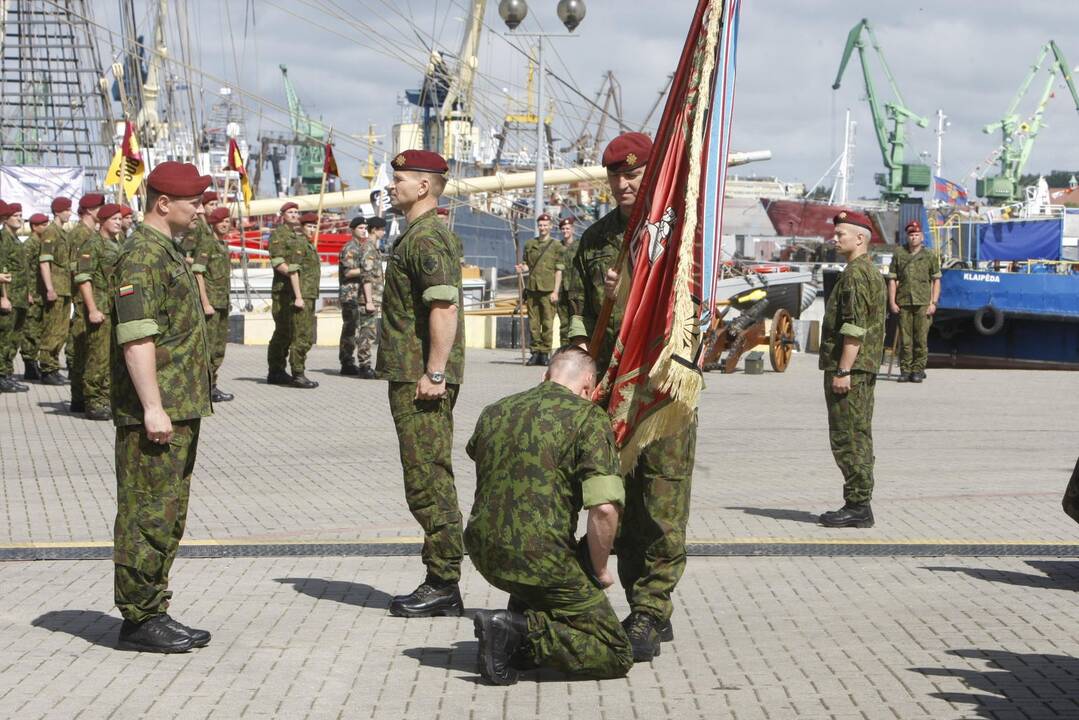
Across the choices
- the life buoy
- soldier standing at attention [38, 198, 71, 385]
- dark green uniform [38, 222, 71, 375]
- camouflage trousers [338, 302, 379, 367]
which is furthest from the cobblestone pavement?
the life buoy

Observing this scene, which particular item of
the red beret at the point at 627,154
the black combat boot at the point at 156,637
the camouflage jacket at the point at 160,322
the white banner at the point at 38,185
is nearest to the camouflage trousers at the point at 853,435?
the red beret at the point at 627,154

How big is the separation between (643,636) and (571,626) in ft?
1.40

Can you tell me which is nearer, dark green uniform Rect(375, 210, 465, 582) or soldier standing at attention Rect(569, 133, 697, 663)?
soldier standing at attention Rect(569, 133, 697, 663)

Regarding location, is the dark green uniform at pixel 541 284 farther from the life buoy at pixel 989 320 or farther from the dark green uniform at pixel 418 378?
the dark green uniform at pixel 418 378

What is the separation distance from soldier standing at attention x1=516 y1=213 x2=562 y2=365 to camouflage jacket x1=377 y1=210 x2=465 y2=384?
12.8 m

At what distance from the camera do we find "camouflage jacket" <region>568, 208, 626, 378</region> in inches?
244

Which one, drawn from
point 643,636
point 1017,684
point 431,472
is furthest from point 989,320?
point 643,636

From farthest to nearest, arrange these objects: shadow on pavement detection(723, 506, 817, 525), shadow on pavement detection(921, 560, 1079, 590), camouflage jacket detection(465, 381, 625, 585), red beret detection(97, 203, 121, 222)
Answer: red beret detection(97, 203, 121, 222) < shadow on pavement detection(723, 506, 817, 525) < shadow on pavement detection(921, 560, 1079, 590) < camouflage jacket detection(465, 381, 625, 585)

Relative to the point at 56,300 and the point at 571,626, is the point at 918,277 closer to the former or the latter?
the point at 56,300

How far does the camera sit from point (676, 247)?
5.71 m

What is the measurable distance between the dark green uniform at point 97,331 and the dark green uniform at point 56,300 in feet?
8.73

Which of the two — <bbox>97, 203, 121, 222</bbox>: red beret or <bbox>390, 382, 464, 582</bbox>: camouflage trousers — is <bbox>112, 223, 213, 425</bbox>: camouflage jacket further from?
<bbox>97, 203, 121, 222</bbox>: red beret

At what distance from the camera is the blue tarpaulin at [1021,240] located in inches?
1236

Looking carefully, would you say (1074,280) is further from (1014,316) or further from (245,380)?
(245,380)
